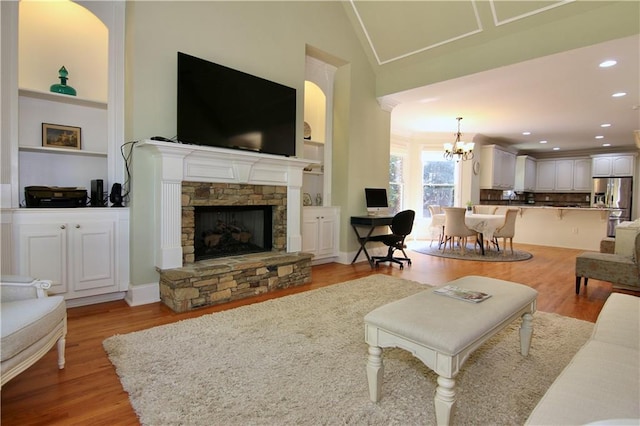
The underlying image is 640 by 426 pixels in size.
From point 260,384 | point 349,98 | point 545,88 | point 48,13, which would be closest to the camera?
point 260,384

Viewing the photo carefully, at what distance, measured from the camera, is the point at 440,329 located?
1483 mm

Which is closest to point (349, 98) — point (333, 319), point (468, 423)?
point (333, 319)

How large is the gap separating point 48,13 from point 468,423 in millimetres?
4632

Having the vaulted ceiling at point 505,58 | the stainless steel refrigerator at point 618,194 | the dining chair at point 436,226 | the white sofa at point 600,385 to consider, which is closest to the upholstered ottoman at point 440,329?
the white sofa at point 600,385

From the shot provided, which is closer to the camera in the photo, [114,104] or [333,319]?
[333,319]

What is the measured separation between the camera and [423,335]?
1472 mm

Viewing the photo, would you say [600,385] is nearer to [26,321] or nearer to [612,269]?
[26,321]

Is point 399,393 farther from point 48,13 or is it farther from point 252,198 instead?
point 48,13

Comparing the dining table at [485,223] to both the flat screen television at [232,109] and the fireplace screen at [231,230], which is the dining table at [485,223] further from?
the fireplace screen at [231,230]

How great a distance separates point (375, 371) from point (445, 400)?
372mm

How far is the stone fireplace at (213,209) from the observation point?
310 cm

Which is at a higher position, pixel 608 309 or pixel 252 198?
pixel 252 198

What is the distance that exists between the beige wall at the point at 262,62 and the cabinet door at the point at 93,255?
0.20 metres

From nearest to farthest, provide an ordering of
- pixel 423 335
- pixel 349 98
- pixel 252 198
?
pixel 423 335
pixel 252 198
pixel 349 98
